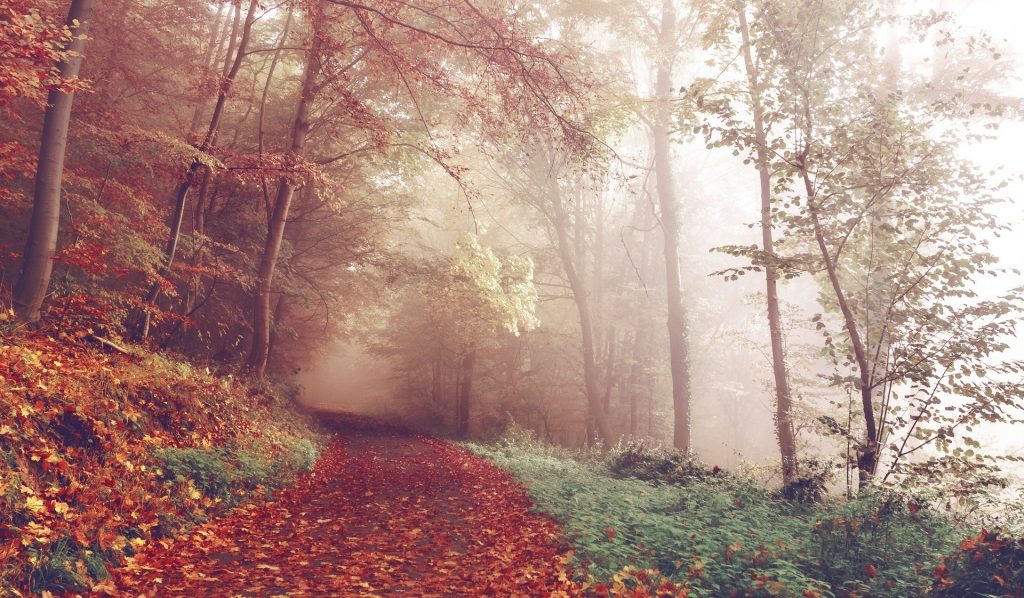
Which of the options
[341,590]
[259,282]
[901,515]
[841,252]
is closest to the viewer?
[341,590]

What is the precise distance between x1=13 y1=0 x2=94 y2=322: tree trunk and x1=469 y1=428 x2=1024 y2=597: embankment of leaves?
24.7ft

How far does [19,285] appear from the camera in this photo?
7.24 metres

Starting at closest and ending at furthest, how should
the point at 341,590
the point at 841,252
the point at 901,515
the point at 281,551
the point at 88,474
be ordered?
the point at 341,590
the point at 88,474
the point at 281,551
the point at 901,515
the point at 841,252

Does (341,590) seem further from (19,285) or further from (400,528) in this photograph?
(19,285)

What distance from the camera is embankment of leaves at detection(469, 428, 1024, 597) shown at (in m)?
4.46

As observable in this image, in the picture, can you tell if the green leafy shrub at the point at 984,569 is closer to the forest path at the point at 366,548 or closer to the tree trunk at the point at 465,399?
→ the forest path at the point at 366,548

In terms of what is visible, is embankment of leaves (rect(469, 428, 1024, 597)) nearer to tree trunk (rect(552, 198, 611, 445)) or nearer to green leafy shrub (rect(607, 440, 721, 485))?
green leafy shrub (rect(607, 440, 721, 485))

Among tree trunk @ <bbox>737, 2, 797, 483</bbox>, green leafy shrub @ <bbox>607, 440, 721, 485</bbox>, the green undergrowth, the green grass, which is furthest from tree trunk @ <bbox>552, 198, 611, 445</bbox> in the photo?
the green grass

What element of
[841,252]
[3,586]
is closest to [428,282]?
[841,252]

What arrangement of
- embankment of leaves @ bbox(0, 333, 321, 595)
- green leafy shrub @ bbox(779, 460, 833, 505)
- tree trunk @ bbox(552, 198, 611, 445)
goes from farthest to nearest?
tree trunk @ bbox(552, 198, 611, 445)
green leafy shrub @ bbox(779, 460, 833, 505)
embankment of leaves @ bbox(0, 333, 321, 595)

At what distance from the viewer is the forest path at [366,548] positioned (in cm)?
460

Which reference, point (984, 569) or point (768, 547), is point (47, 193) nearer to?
point (768, 547)

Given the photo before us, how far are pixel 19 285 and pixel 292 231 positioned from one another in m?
10.7

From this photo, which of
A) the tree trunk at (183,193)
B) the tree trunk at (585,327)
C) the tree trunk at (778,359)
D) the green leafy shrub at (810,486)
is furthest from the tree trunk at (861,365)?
the tree trunk at (585,327)
